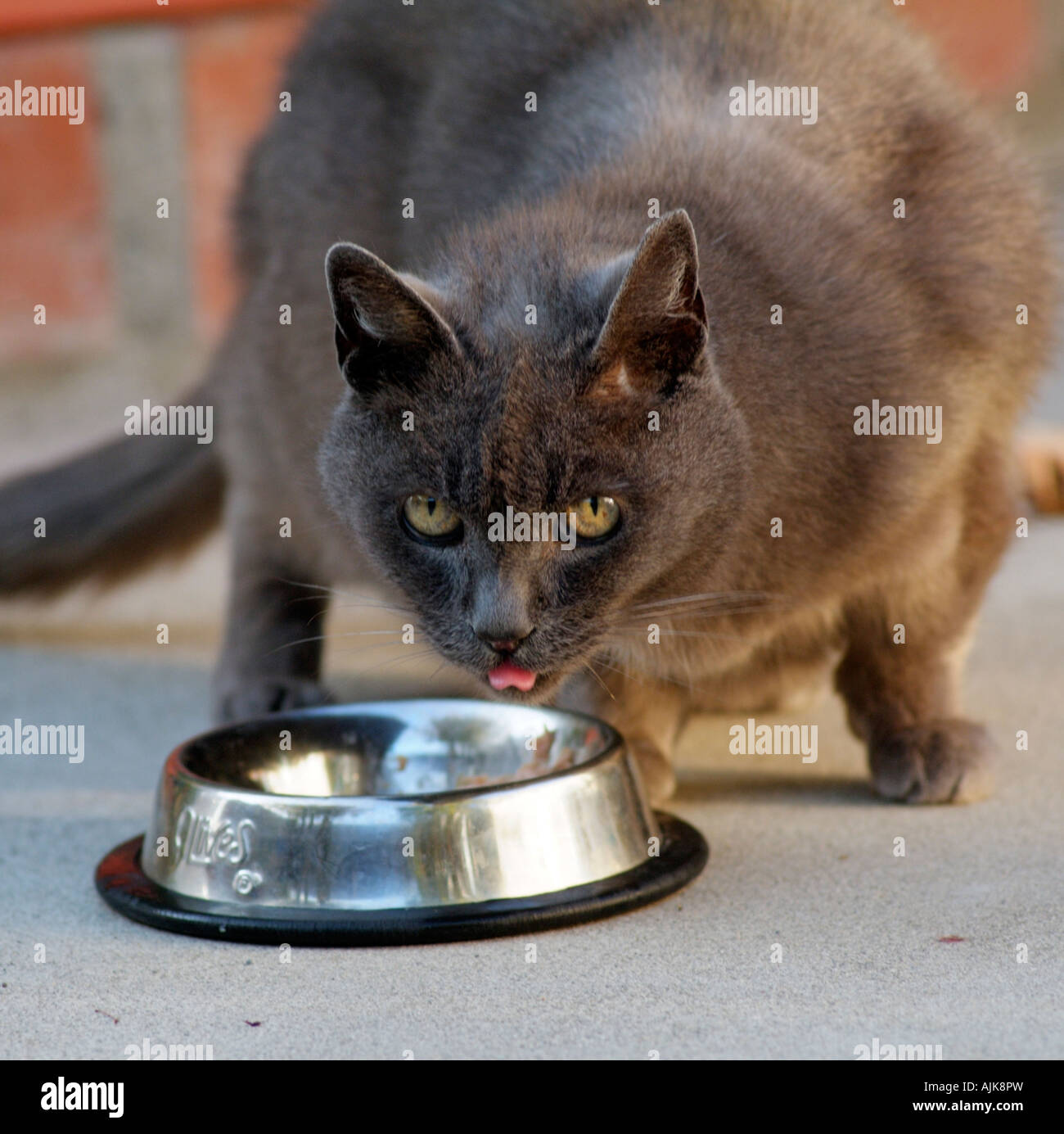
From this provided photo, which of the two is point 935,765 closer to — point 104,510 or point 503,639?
point 503,639

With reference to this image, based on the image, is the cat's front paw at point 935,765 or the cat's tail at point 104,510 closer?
the cat's front paw at point 935,765

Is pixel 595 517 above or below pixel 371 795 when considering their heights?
above

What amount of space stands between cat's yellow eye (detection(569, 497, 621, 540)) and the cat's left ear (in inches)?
4.9

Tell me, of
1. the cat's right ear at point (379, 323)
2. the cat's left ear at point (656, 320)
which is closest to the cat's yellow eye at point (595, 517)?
the cat's left ear at point (656, 320)

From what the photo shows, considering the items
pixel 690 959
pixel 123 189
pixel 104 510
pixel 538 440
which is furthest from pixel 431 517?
pixel 123 189

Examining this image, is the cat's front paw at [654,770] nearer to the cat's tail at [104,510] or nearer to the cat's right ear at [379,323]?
the cat's right ear at [379,323]

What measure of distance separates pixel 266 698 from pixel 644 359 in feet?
3.77

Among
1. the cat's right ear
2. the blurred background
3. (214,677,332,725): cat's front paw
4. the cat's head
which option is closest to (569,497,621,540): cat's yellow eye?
the cat's head

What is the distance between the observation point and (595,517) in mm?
1927

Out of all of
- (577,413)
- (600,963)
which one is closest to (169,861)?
(600,963)

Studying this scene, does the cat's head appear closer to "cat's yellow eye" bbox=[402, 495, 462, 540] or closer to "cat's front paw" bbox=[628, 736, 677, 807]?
"cat's yellow eye" bbox=[402, 495, 462, 540]

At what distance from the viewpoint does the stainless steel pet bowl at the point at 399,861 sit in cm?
192

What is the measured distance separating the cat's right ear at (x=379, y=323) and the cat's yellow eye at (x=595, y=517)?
0.24 m

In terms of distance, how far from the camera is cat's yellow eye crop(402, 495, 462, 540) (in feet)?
6.41
